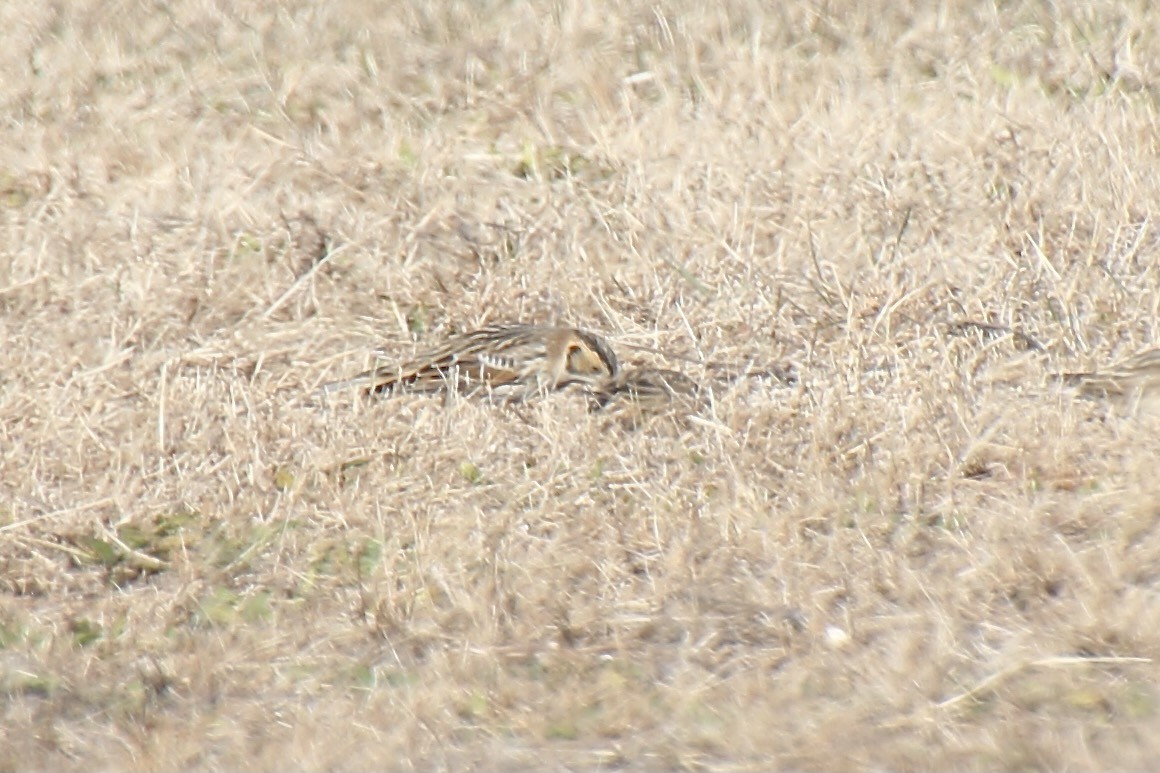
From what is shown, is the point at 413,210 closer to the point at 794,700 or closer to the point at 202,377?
the point at 202,377

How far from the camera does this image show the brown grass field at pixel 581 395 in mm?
4938

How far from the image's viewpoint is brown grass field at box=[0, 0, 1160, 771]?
4938 millimetres

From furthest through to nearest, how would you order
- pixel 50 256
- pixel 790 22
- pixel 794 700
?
pixel 790 22, pixel 50 256, pixel 794 700

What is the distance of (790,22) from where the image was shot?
369 inches

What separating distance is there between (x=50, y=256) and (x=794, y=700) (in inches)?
172

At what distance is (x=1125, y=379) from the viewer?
6.39m

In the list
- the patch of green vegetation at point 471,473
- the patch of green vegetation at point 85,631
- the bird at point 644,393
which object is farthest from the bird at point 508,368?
the patch of green vegetation at point 85,631

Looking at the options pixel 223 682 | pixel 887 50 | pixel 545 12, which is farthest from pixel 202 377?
pixel 887 50

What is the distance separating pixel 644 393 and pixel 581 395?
24 cm

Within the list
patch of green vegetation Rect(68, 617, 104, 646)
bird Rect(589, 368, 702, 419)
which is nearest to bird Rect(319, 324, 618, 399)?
bird Rect(589, 368, 702, 419)

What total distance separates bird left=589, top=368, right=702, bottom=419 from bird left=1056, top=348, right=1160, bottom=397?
1412 millimetres

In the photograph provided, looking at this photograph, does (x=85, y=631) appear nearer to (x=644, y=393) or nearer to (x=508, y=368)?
(x=508, y=368)

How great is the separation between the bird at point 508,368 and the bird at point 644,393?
43 mm

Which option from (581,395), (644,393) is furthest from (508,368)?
(644,393)
